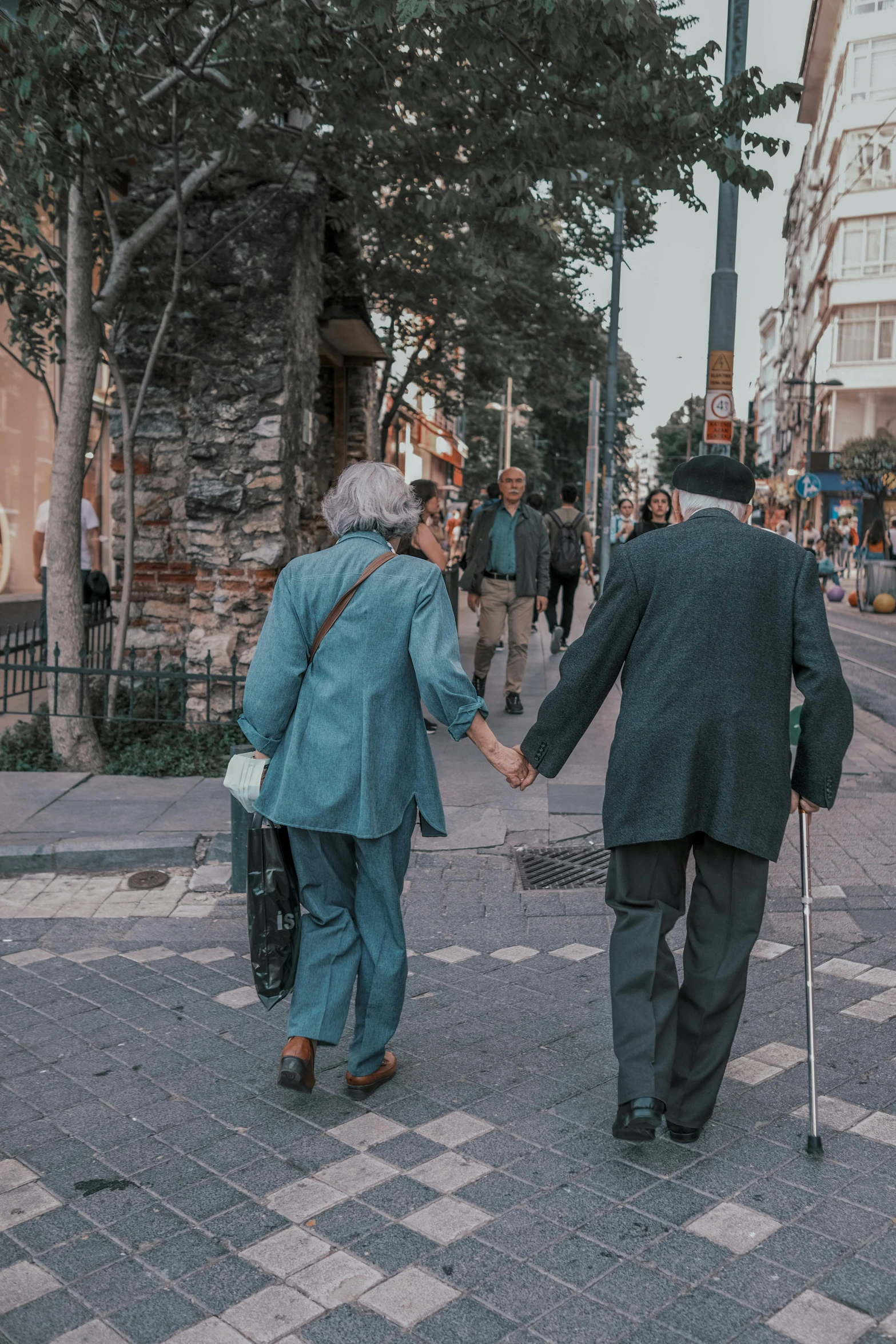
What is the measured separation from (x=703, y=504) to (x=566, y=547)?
1158 centimetres

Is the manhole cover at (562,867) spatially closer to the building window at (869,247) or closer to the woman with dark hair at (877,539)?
the woman with dark hair at (877,539)

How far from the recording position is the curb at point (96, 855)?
6.44 meters

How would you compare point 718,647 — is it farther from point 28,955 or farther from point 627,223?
point 627,223

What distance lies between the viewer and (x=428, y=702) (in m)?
3.68

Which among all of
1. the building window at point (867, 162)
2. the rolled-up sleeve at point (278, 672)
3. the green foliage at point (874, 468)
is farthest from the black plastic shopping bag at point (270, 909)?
the building window at point (867, 162)

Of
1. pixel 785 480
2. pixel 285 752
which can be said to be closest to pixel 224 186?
pixel 285 752

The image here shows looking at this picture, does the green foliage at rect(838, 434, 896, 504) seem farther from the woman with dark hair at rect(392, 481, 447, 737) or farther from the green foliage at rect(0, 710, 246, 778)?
the green foliage at rect(0, 710, 246, 778)

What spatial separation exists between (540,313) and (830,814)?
40.2ft

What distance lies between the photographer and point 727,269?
9852mm

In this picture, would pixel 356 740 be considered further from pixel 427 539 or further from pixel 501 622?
pixel 501 622

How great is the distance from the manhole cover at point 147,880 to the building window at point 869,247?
57.0 m

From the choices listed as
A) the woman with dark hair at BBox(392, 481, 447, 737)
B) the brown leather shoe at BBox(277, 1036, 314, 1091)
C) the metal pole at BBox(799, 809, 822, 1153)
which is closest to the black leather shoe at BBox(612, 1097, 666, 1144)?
the metal pole at BBox(799, 809, 822, 1153)

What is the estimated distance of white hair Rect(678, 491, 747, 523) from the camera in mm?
3559

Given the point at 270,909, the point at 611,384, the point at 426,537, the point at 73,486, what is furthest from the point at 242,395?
the point at 611,384
